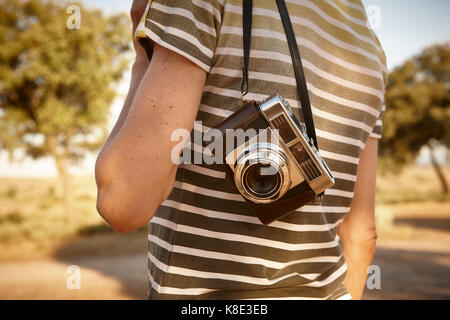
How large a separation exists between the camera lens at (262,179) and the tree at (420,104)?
65.8ft

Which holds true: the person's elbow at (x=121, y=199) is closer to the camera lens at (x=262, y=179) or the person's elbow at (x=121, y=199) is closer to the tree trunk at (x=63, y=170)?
the camera lens at (x=262, y=179)

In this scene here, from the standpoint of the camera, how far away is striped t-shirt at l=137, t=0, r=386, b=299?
88 cm

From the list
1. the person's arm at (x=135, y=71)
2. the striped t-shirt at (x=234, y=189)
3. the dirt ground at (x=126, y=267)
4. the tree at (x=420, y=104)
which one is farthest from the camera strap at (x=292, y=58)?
the tree at (x=420, y=104)

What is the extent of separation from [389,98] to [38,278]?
1867 centimetres

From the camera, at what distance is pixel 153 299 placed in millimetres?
1017

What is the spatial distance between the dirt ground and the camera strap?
5.42 metres

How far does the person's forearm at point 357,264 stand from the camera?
55.3 inches

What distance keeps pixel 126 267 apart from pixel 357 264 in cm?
754

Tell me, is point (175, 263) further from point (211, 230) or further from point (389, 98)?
point (389, 98)

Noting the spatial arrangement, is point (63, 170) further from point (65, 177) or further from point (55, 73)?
point (55, 73)

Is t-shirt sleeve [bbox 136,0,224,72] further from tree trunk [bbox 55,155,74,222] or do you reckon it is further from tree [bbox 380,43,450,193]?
tree [bbox 380,43,450,193]

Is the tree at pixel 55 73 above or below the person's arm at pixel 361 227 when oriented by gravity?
above

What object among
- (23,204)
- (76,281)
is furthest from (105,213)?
(23,204)

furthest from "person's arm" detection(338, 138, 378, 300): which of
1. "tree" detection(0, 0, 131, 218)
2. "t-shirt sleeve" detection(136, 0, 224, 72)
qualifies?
"tree" detection(0, 0, 131, 218)
